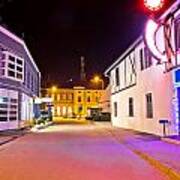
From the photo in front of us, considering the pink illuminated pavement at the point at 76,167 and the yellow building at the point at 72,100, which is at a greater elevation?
the yellow building at the point at 72,100

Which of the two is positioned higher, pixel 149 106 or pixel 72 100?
pixel 72 100

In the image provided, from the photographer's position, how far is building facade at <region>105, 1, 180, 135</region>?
23.8 m

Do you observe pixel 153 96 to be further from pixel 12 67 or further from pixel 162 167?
pixel 162 167

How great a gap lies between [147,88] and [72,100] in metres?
106

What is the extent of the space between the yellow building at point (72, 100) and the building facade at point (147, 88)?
8677cm

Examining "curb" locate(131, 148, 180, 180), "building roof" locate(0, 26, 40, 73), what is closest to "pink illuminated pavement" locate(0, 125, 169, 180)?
"curb" locate(131, 148, 180, 180)

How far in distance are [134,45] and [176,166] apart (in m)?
22.2

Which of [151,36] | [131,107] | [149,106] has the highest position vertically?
[151,36]

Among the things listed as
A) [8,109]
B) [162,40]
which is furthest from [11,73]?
[162,40]

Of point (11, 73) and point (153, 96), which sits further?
point (11, 73)

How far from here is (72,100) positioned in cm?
13625

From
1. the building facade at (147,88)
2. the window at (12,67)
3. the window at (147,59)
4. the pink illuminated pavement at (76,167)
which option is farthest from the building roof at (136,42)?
the window at (12,67)

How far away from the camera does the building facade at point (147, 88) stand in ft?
78.0

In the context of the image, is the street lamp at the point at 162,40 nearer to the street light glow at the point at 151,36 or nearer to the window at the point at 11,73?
the street light glow at the point at 151,36
